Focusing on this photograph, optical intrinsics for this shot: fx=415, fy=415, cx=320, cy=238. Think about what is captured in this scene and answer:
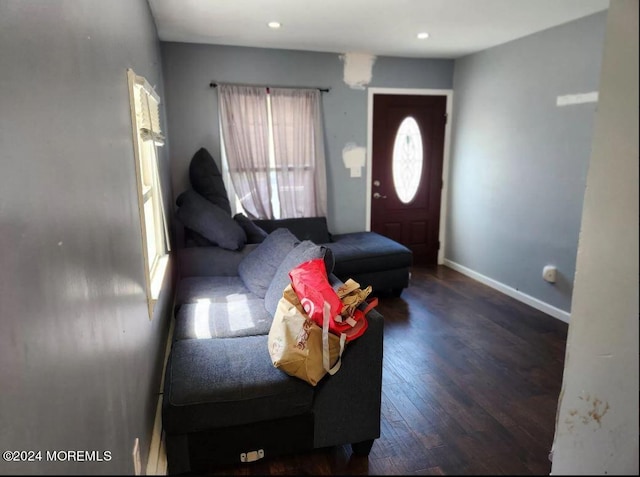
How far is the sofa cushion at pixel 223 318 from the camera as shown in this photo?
2.32m

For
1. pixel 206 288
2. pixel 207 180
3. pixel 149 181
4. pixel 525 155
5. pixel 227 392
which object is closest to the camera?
pixel 227 392

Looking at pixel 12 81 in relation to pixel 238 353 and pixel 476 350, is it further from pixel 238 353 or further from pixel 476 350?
pixel 476 350

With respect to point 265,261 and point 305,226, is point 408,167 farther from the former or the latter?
point 265,261

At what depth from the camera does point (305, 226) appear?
4438 millimetres

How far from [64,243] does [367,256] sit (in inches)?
126

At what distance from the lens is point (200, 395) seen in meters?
1.74

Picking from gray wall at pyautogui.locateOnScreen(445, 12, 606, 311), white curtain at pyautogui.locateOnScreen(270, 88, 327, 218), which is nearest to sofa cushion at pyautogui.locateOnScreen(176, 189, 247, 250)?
white curtain at pyautogui.locateOnScreen(270, 88, 327, 218)

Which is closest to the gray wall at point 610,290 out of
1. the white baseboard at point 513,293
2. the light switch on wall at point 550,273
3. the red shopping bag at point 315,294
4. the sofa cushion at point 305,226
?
the red shopping bag at point 315,294

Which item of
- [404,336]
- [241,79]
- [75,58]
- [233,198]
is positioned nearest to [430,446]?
[404,336]

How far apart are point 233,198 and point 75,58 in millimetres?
3284

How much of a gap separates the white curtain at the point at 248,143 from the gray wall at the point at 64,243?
2555 millimetres

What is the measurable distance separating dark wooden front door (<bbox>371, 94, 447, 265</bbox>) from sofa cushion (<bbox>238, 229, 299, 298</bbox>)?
2192mm

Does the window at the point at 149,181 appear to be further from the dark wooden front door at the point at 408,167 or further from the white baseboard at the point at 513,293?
the white baseboard at the point at 513,293

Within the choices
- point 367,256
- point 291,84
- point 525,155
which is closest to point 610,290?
point 367,256
